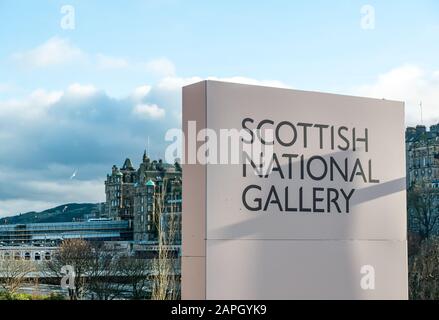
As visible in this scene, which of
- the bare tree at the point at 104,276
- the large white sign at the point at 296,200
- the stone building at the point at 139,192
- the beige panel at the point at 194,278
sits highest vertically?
the stone building at the point at 139,192

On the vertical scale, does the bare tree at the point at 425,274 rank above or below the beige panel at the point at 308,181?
below

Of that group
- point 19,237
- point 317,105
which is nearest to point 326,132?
point 317,105

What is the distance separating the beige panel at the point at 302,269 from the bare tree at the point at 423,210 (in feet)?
183

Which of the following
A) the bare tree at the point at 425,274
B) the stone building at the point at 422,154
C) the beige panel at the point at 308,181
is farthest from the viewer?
the stone building at the point at 422,154

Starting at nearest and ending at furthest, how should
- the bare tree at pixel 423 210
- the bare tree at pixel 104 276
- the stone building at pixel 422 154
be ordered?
the bare tree at pixel 104 276
the bare tree at pixel 423 210
the stone building at pixel 422 154

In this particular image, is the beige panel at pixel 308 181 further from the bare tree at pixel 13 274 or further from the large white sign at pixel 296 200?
the bare tree at pixel 13 274

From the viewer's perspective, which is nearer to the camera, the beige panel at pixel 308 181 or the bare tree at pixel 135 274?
the beige panel at pixel 308 181

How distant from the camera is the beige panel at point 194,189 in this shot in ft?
19.3

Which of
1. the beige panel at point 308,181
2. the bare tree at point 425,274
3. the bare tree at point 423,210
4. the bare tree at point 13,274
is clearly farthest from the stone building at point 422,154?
the beige panel at point 308,181

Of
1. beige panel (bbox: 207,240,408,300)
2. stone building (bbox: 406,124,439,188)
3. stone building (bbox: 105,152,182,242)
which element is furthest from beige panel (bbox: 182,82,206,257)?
stone building (bbox: 406,124,439,188)

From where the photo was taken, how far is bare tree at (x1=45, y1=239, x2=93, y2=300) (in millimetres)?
50719

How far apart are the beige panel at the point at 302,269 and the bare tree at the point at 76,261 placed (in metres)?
42.7

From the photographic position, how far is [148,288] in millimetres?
51250
